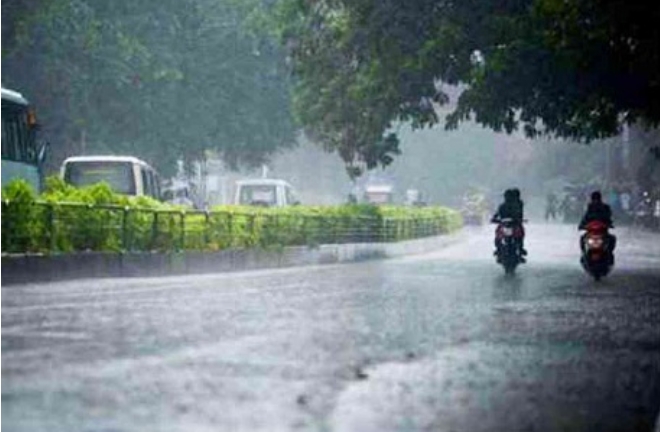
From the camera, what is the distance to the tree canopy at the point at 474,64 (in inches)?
938

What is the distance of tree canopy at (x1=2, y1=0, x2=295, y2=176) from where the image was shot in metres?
49.2

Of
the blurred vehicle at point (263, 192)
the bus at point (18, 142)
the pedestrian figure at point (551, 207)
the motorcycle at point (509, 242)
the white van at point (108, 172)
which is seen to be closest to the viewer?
the motorcycle at point (509, 242)

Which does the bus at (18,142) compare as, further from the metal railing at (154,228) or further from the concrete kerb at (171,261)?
the concrete kerb at (171,261)

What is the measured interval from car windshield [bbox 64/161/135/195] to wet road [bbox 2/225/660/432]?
14.1m

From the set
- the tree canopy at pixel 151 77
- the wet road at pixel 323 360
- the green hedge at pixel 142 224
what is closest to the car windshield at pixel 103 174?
the green hedge at pixel 142 224

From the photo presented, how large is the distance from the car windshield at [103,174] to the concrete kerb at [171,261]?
4372mm

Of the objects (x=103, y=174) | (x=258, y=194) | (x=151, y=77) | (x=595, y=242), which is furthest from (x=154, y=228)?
(x=151, y=77)

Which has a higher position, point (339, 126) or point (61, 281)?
point (339, 126)

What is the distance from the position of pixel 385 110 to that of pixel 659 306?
16194 mm

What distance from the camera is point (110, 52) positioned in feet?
169

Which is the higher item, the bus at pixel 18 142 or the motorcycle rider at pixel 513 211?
the bus at pixel 18 142

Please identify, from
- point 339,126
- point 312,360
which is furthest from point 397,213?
point 312,360

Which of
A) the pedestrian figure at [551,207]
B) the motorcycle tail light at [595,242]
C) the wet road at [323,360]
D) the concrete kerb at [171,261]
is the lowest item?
the wet road at [323,360]

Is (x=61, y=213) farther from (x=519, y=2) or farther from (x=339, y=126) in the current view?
(x=339, y=126)
